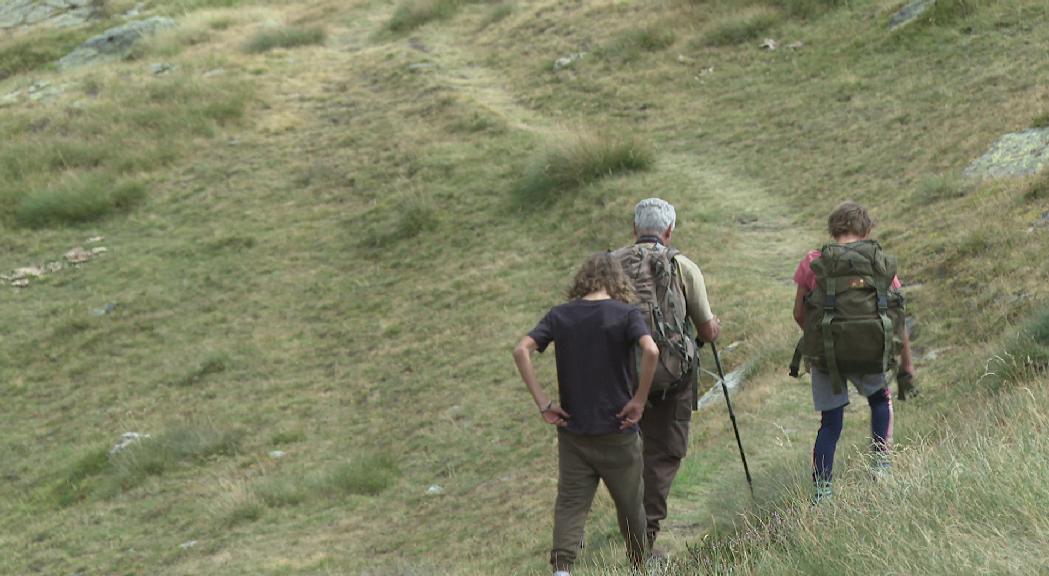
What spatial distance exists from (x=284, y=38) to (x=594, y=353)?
22.6m

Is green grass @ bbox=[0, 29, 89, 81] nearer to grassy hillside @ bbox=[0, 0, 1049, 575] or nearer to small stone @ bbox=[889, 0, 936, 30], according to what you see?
grassy hillside @ bbox=[0, 0, 1049, 575]

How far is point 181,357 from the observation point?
12.7 meters

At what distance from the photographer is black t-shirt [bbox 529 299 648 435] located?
4797 mm

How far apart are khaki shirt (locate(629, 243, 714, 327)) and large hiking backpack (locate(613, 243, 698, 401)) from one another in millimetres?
34

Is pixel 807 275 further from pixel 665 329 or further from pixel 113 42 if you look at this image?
pixel 113 42

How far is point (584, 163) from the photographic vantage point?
Answer: 14141 mm

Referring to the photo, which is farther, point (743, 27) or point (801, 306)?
point (743, 27)

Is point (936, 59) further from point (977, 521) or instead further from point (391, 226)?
point (977, 521)

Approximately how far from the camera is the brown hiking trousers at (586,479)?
4.98 meters

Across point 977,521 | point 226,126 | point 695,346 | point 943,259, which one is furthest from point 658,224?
point 226,126

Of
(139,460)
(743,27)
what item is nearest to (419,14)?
(743,27)

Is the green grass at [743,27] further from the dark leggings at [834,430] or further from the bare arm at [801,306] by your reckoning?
the dark leggings at [834,430]

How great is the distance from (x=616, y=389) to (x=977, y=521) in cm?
168

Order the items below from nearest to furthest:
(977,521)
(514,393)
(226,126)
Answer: (977,521)
(514,393)
(226,126)
